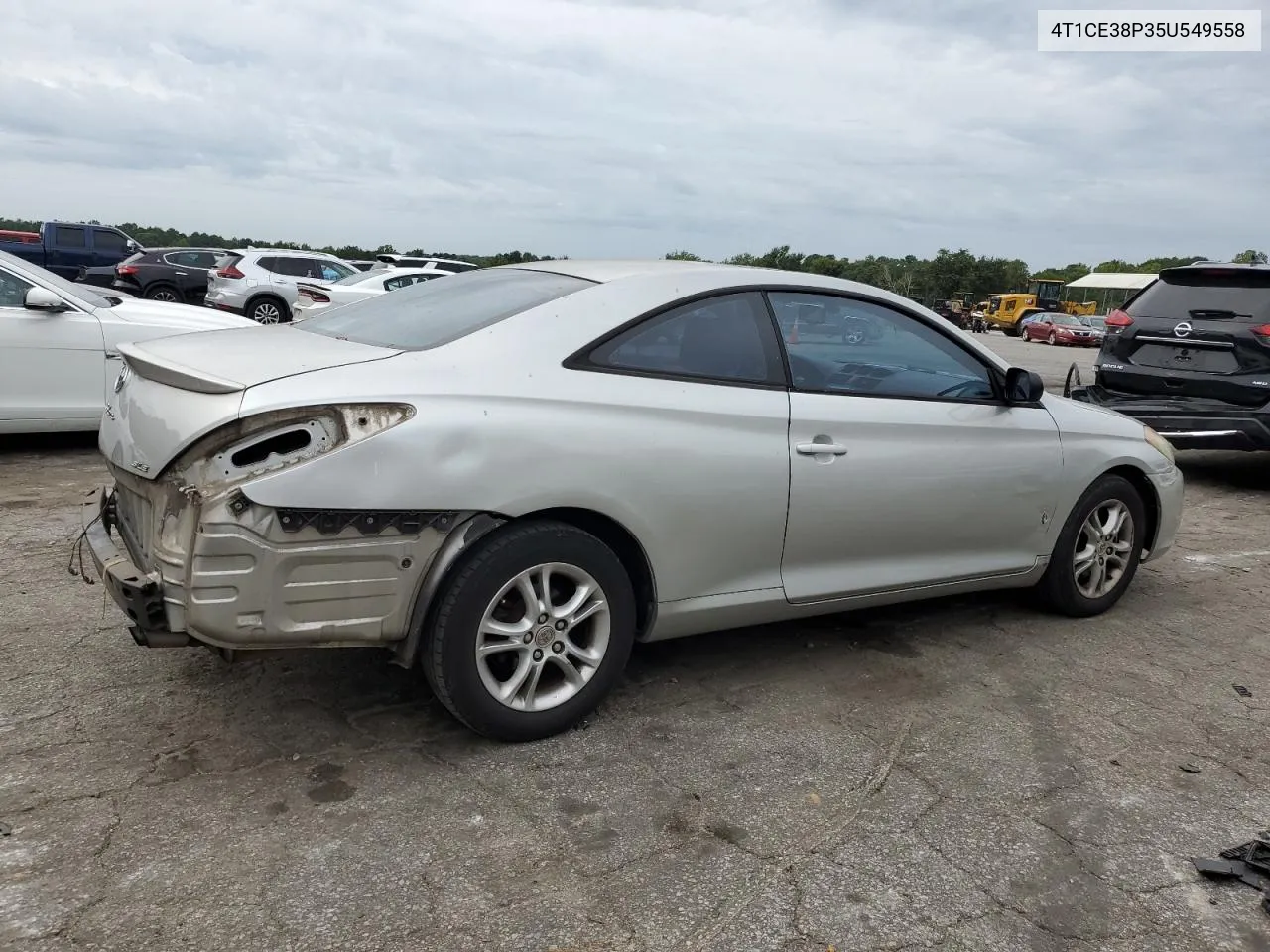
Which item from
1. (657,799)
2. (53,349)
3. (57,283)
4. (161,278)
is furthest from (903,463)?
(161,278)

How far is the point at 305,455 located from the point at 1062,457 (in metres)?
3.23

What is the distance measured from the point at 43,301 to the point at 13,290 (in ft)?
1.08

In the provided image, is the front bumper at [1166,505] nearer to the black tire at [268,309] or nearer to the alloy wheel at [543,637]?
the alloy wheel at [543,637]

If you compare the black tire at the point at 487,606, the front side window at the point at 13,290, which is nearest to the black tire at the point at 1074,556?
the black tire at the point at 487,606

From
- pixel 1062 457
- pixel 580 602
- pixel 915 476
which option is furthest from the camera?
pixel 1062 457

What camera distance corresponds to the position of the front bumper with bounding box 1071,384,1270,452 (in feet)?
24.5

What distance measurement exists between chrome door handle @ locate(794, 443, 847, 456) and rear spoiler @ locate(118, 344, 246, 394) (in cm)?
185

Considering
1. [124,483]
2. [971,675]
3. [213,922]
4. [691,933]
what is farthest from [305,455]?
[971,675]

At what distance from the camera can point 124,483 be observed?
10.8 feet

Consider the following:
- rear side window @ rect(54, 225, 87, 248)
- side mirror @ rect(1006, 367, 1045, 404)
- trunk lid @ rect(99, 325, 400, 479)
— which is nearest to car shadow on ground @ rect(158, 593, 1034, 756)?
trunk lid @ rect(99, 325, 400, 479)

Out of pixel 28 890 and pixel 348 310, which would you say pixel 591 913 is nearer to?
pixel 28 890

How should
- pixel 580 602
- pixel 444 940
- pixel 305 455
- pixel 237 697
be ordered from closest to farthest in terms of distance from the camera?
1. pixel 444 940
2. pixel 305 455
3. pixel 580 602
4. pixel 237 697

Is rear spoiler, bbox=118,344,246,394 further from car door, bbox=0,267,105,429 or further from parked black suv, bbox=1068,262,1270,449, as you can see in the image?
parked black suv, bbox=1068,262,1270,449

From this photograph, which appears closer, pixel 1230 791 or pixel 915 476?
pixel 1230 791
